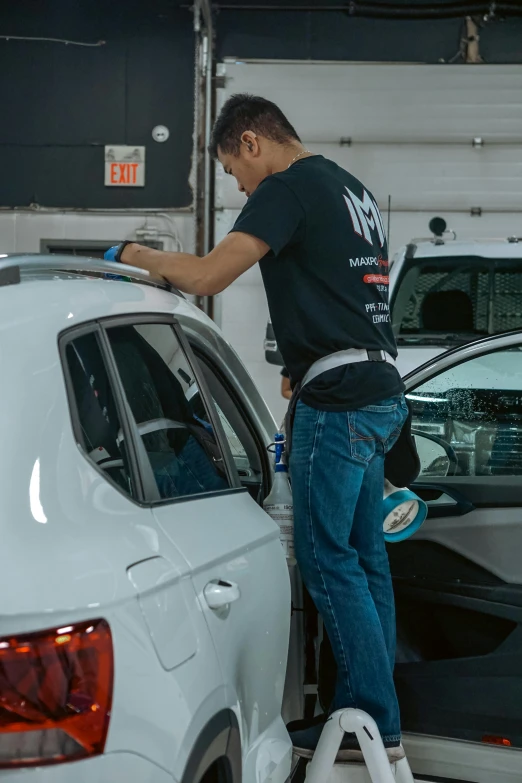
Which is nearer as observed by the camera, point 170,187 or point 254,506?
point 254,506

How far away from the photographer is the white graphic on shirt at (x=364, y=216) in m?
2.52

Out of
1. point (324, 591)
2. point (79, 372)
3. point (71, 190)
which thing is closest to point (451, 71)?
point (71, 190)

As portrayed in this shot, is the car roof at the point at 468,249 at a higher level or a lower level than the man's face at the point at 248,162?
lower

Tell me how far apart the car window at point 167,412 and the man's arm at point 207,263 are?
22cm

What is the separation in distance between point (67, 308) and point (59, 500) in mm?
369

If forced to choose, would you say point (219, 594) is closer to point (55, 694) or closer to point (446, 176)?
point (55, 694)

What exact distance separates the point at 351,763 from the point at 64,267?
1331mm

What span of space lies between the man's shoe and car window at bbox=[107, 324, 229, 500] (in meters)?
0.70

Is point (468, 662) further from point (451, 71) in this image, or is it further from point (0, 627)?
point (451, 71)

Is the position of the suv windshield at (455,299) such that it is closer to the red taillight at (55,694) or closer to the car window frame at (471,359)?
the car window frame at (471,359)

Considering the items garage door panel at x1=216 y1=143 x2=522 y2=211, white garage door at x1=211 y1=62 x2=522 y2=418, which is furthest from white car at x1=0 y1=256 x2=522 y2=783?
garage door panel at x1=216 y1=143 x2=522 y2=211

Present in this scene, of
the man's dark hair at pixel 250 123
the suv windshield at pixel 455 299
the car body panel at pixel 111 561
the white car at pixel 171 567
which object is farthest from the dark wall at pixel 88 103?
the car body panel at pixel 111 561

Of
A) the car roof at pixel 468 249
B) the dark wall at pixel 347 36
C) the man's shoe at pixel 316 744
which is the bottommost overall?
the man's shoe at pixel 316 744

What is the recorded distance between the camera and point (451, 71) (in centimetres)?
924
